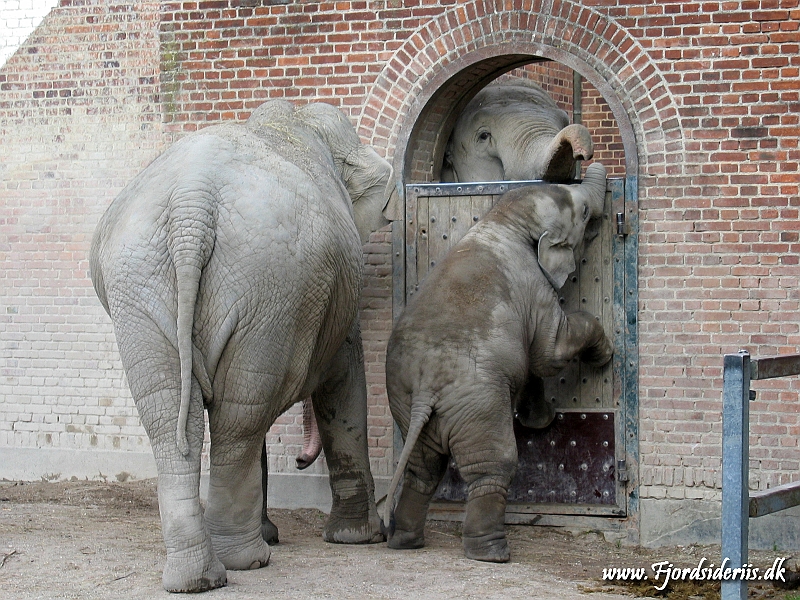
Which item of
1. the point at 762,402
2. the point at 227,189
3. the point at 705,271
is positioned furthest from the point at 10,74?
the point at 762,402

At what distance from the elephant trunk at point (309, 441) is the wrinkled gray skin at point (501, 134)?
2.00m

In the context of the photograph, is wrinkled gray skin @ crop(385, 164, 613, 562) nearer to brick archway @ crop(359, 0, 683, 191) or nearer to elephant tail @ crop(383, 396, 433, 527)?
elephant tail @ crop(383, 396, 433, 527)

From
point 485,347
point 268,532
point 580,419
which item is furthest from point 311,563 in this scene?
point 580,419

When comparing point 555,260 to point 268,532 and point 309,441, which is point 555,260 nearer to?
point 309,441

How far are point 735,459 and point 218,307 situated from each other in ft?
7.79

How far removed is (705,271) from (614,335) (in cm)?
68

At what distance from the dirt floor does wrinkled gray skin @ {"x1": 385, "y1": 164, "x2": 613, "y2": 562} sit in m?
0.33

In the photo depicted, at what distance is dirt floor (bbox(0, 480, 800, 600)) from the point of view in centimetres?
572

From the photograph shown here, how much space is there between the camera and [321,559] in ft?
21.4

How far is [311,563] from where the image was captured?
6.38 metres

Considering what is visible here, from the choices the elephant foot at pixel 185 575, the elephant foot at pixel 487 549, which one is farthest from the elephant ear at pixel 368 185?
the elephant foot at pixel 185 575

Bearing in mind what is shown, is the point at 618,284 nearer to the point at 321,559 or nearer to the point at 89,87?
the point at 321,559

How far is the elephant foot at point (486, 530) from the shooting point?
6559 millimetres

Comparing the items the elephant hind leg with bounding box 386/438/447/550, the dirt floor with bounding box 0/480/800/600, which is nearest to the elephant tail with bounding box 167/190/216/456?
the dirt floor with bounding box 0/480/800/600
